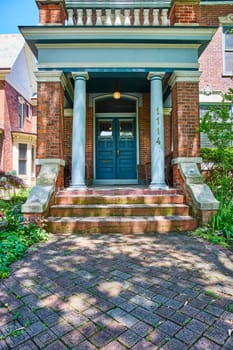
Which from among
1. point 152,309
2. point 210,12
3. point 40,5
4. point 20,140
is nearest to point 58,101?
point 40,5

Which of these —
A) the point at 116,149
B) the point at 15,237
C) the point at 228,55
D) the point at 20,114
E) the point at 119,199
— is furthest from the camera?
the point at 20,114

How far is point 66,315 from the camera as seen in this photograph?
1768 millimetres

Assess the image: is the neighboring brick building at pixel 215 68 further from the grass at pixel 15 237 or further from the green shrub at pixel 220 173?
the grass at pixel 15 237

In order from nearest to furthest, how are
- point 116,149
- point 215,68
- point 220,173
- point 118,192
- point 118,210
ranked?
1. point 118,210
2. point 118,192
3. point 220,173
4. point 116,149
5. point 215,68

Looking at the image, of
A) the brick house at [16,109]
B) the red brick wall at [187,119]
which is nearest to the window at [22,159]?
the brick house at [16,109]

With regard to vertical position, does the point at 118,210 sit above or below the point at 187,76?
below

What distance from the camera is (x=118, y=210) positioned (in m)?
4.45

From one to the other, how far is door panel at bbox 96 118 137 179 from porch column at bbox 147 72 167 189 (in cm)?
256

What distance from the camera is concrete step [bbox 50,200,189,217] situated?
175 inches

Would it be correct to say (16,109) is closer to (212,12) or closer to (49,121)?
(49,121)

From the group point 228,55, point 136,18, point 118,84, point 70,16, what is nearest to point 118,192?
point 118,84

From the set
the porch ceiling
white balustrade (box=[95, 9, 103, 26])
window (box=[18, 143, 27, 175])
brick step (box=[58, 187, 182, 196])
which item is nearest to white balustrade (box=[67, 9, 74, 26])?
white balustrade (box=[95, 9, 103, 26])

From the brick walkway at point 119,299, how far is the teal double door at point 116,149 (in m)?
4.76

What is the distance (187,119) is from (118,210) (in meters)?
2.69
